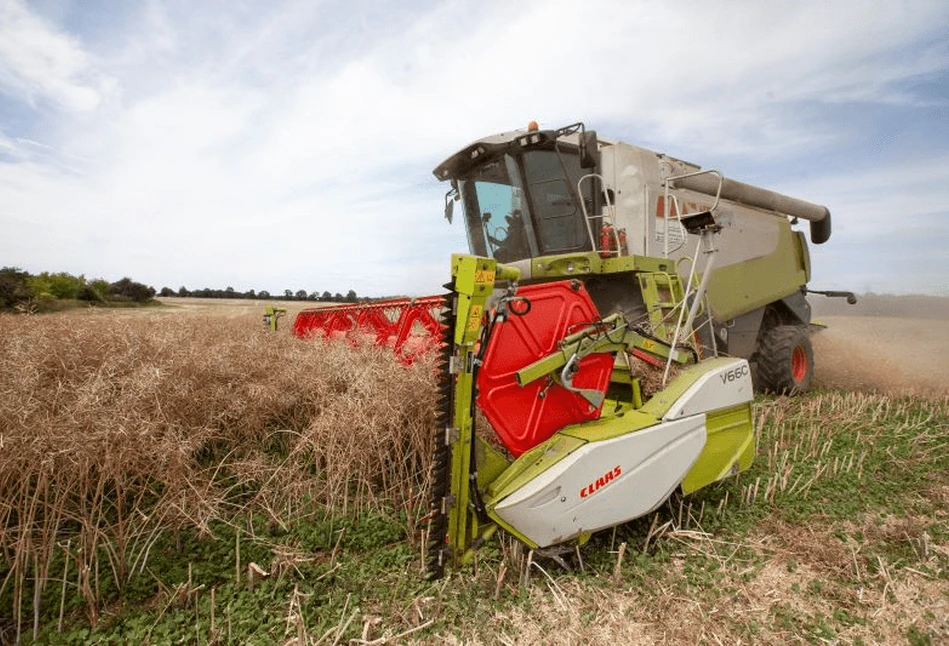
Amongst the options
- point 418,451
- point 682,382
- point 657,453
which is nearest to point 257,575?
point 418,451

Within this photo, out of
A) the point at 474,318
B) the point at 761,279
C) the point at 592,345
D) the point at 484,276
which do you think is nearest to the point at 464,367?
the point at 474,318

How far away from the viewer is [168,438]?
2553 millimetres

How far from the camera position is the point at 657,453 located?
2.36 meters

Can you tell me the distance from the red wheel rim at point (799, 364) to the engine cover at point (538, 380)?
4907 mm

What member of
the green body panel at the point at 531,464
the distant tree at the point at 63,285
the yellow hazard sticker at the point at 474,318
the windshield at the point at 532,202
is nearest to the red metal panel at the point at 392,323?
the windshield at the point at 532,202

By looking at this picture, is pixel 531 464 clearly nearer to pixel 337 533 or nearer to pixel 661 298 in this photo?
pixel 337 533

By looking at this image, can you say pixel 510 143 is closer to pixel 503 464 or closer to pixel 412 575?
pixel 503 464

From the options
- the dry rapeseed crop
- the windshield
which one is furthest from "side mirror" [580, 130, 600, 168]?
the dry rapeseed crop

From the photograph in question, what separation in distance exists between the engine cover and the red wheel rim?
491 cm

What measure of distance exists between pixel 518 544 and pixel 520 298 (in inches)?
41.3

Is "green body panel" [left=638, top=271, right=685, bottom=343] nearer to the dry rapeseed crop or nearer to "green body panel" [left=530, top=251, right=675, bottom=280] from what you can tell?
"green body panel" [left=530, top=251, right=675, bottom=280]

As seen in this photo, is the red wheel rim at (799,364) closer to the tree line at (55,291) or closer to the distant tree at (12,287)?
the tree line at (55,291)

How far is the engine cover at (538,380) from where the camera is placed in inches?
89.0

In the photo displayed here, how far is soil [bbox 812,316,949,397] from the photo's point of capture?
6875 mm
